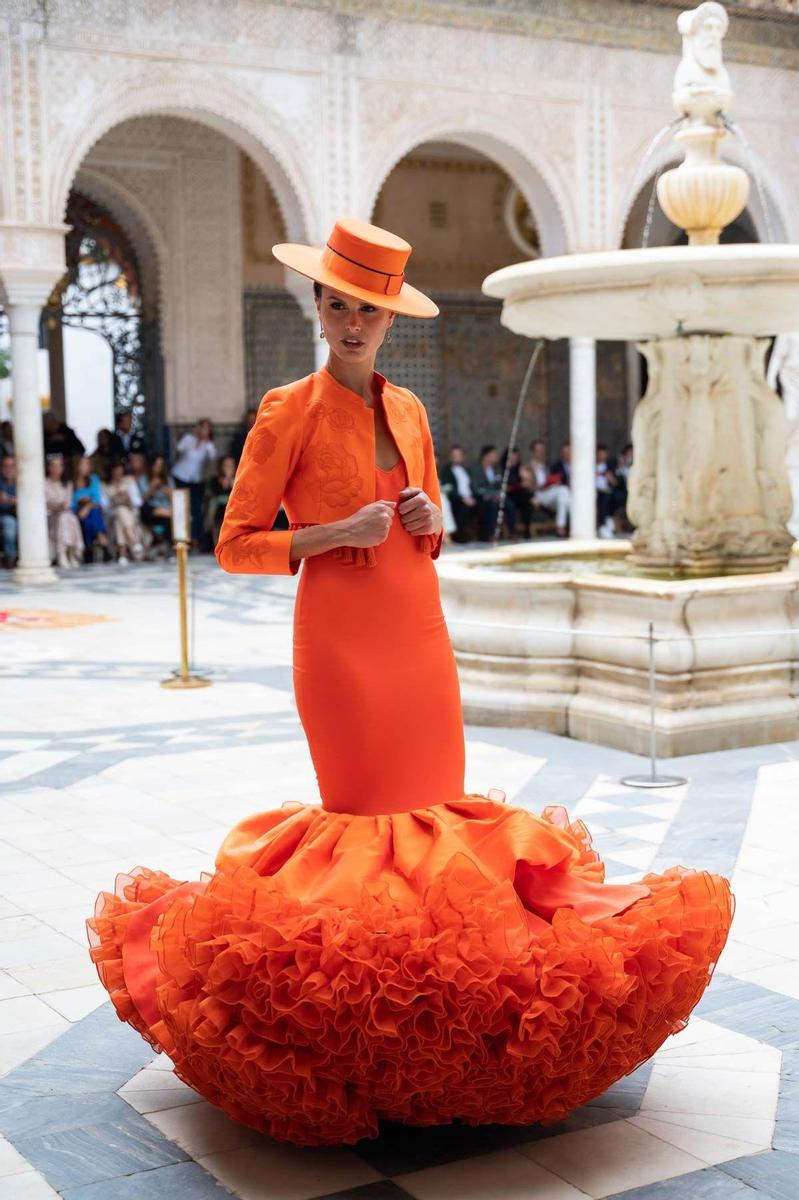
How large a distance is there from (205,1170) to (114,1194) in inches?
5.8

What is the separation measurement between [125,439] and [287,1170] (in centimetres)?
1392

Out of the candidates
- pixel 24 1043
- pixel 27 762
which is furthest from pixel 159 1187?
pixel 27 762

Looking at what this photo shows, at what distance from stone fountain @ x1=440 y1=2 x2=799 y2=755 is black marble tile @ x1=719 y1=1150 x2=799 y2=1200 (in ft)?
10.0

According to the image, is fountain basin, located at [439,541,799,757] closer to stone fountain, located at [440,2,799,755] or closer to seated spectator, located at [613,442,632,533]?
stone fountain, located at [440,2,799,755]

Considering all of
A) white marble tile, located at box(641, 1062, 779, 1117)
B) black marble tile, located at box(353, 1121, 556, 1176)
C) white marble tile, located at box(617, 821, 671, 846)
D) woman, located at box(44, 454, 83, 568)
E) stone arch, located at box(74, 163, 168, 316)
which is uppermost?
stone arch, located at box(74, 163, 168, 316)

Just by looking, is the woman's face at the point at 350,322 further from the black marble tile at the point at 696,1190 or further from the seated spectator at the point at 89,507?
the seated spectator at the point at 89,507

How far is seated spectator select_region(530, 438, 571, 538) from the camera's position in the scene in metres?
15.8

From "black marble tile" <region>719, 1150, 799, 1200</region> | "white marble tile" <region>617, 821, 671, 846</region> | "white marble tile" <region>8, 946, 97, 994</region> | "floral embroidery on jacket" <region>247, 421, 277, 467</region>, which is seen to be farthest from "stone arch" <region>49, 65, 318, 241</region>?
"black marble tile" <region>719, 1150, 799, 1200</region>

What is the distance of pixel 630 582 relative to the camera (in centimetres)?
563

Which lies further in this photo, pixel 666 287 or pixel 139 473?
pixel 139 473

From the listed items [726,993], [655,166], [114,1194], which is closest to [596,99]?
[655,166]

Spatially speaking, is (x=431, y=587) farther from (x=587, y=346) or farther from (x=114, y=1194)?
(x=587, y=346)

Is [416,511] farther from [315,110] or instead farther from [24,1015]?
[315,110]

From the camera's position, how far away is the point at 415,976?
85.3 inches
